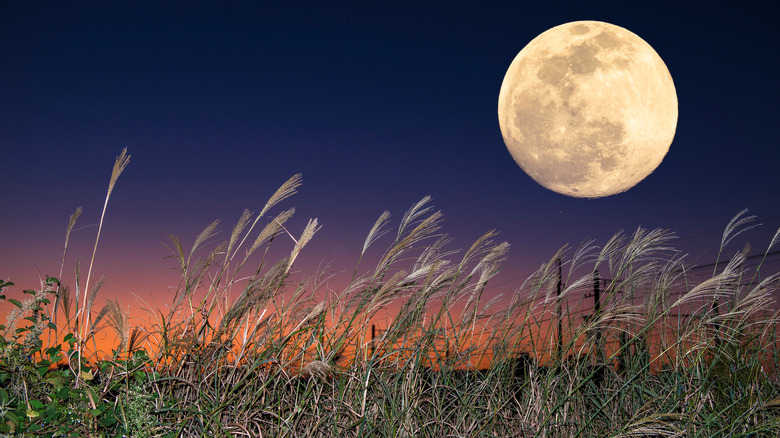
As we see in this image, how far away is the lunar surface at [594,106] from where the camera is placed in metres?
6.79

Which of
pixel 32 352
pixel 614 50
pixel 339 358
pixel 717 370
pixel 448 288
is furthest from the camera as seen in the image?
pixel 614 50

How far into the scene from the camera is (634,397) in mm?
3047

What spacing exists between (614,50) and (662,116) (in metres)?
1.04

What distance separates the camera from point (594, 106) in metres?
6.83

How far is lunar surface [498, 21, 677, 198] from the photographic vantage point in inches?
267

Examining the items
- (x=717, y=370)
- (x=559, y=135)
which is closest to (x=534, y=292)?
(x=717, y=370)

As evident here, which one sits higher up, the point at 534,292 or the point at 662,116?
the point at 662,116

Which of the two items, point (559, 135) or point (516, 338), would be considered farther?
point (559, 135)

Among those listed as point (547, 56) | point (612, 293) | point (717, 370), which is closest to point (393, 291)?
point (612, 293)

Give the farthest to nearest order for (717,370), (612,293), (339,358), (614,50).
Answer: (614,50) → (717,370) → (612,293) → (339,358)

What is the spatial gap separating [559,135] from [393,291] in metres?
5.14

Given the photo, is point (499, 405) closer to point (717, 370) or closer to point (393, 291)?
point (393, 291)

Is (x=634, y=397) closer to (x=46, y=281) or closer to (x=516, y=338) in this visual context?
(x=516, y=338)

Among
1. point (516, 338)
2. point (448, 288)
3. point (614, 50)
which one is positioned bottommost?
point (516, 338)
